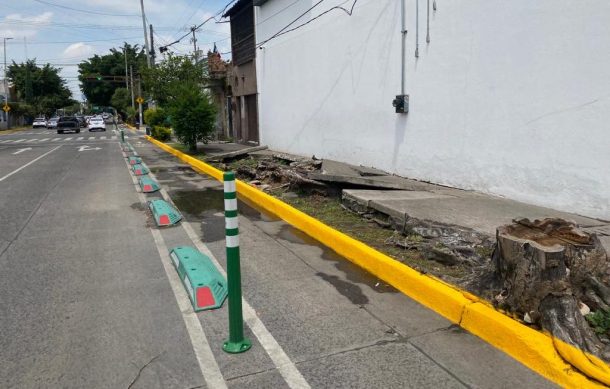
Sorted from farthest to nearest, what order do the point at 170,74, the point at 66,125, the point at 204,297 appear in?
1. the point at 66,125
2. the point at 170,74
3. the point at 204,297

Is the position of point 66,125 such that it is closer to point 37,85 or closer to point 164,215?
point 37,85

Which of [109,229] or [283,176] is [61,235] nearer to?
[109,229]

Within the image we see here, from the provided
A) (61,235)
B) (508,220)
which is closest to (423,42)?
(508,220)

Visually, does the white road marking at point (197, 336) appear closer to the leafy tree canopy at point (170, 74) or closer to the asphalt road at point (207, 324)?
the asphalt road at point (207, 324)

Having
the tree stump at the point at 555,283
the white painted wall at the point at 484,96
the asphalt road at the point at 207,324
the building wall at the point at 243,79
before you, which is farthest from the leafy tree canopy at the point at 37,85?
the tree stump at the point at 555,283

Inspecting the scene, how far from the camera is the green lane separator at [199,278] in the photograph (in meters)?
4.62

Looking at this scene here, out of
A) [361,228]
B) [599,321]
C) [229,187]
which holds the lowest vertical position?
[361,228]

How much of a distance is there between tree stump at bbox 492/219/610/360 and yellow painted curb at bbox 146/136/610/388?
0.46ft

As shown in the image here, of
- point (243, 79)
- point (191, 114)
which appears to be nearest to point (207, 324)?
point (191, 114)

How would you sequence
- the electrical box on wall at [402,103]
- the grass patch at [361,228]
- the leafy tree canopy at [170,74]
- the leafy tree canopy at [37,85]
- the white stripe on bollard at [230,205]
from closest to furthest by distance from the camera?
the white stripe on bollard at [230,205]
the grass patch at [361,228]
the electrical box on wall at [402,103]
the leafy tree canopy at [170,74]
the leafy tree canopy at [37,85]

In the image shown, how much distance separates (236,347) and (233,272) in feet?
1.97

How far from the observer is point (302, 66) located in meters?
17.0

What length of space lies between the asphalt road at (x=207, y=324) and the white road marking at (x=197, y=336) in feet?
0.05

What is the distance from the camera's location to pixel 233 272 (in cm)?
356
